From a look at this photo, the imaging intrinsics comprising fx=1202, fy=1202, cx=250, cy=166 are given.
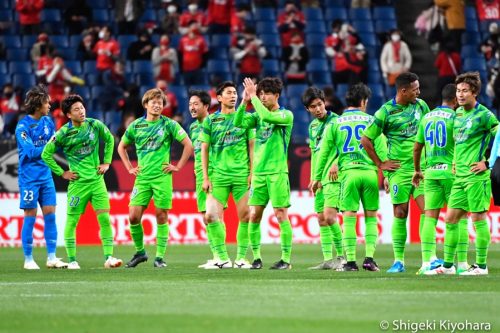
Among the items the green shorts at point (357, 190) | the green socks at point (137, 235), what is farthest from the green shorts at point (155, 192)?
the green shorts at point (357, 190)

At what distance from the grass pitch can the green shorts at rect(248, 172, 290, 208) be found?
0.89 meters

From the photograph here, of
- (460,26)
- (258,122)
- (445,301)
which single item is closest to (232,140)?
(258,122)

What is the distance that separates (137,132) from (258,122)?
175 centimetres

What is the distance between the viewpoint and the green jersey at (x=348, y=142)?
1413 centimetres

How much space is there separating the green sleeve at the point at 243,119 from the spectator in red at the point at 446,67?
13.2 metres

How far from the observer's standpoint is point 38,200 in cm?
1570

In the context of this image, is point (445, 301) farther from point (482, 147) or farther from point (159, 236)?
point (159, 236)

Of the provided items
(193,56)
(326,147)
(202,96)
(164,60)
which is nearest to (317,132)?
(326,147)

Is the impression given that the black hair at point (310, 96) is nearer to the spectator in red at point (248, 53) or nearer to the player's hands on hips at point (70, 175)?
the player's hands on hips at point (70, 175)

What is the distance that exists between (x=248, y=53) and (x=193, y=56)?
1278mm

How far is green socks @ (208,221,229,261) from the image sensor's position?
15445 millimetres

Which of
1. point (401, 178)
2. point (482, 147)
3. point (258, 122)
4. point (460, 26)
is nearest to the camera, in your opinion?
point (482, 147)

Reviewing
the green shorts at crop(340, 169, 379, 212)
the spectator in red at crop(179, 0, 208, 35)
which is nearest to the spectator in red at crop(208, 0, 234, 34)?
the spectator in red at crop(179, 0, 208, 35)

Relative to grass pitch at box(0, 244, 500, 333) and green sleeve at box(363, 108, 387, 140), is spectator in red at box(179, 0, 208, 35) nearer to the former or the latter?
grass pitch at box(0, 244, 500, 333)
